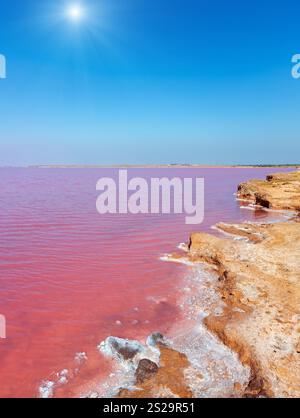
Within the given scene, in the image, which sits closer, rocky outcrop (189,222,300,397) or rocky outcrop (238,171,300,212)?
rocky outcrop (189,222,300,397)

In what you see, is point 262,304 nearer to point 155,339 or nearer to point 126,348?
point 155,339

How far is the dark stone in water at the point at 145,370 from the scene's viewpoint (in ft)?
15.7

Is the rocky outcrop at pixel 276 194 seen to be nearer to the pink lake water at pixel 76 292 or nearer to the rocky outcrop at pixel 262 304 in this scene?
the pink lake water at pixel 76 292

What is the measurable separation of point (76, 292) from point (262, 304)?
14.9 feet

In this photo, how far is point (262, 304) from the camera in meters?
6.82

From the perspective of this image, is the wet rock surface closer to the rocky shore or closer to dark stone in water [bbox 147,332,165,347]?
the rocky shore

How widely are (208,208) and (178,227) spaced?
7252 millimetres

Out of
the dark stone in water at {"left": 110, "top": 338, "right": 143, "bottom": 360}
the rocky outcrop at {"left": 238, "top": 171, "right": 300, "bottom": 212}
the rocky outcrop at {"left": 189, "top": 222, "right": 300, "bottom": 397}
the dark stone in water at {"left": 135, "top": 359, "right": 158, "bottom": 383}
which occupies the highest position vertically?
the rocky outcrop at {"left": 238, "top": 171, "right": 300, "bottom": 212}

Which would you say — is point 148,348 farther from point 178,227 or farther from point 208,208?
point 208,208

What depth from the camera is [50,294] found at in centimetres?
808

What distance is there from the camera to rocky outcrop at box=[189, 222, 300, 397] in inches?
185

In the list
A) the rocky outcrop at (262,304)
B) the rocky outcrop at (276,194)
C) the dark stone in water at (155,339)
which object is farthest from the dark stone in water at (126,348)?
the rocky outcrop at (276,194)

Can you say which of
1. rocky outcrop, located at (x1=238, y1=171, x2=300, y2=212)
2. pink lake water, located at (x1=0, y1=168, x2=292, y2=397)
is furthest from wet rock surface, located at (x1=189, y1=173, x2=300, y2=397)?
rocky outcrop, located at (x1=238, y1=171, x2=300, y2=212)
